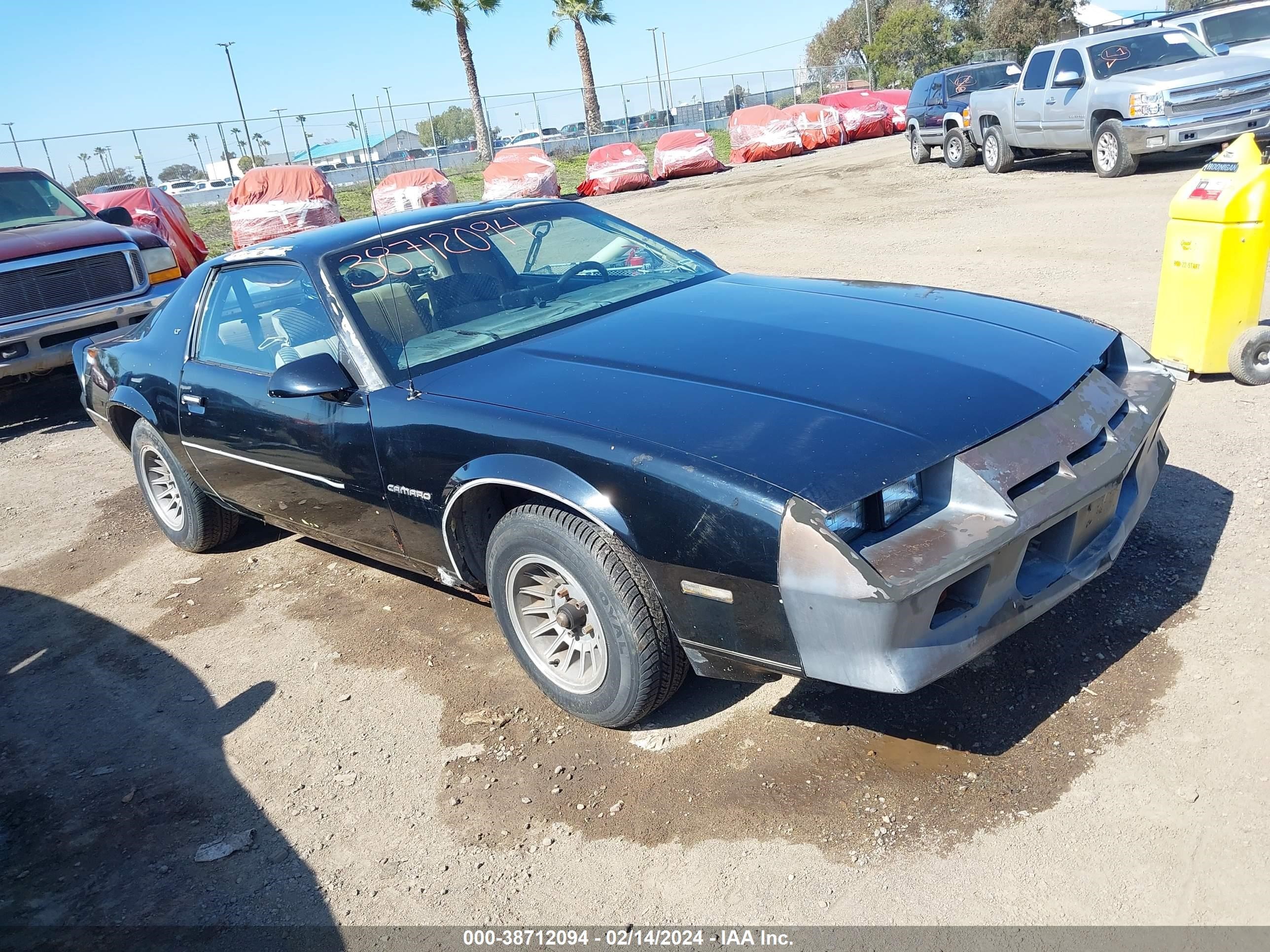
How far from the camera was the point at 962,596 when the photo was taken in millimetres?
2705

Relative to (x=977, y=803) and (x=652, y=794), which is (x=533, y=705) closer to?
(x=652, y=794)

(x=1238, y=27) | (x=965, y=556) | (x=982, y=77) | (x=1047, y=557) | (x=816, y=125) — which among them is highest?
(x=1238, y=27)

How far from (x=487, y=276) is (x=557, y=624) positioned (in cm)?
157

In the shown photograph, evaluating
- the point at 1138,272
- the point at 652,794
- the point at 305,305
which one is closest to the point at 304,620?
the point at 305,305

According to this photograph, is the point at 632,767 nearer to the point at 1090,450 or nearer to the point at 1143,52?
the point at 1090,450

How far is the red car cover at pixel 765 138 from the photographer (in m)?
25.9

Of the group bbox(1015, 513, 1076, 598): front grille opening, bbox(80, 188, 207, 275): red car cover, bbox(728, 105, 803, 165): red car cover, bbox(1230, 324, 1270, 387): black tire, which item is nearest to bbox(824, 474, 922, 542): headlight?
bbox(1015, 513, 1076, 598): front grille opening

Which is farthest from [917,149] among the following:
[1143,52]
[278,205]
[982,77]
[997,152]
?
[278,205]

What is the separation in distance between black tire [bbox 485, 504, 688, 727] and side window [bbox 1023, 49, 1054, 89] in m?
13.8

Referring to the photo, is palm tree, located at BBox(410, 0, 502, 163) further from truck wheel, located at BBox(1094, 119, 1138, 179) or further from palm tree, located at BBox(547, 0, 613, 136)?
truck wheel, located at BBox(1094, 119, 1138, 179)

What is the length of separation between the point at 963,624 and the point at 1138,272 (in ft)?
21.8

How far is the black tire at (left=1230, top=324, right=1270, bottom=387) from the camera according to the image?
523 cm

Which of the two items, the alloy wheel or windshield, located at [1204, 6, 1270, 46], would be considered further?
windshield, located at [1204, 6, 1270, 46]

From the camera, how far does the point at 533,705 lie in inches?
141
